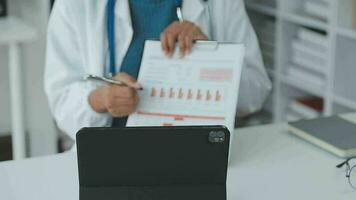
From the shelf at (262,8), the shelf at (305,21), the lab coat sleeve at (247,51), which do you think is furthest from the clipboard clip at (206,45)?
the shelf at (262,8)

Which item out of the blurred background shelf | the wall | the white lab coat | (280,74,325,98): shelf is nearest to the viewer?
the white lab coat

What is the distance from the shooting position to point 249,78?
1685 millimetres

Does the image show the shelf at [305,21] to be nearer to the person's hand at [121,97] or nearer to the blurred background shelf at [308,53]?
the blurred background shelf at [308,53]

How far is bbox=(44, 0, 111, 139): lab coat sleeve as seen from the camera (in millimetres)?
1631

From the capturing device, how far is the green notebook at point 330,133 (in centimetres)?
148

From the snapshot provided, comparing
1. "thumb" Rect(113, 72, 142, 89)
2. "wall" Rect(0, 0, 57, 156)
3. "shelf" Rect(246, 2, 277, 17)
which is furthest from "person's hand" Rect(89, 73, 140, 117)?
"shelf" Rect(246, 2, 277, 17)

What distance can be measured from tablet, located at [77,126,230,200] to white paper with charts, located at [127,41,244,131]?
25 centimetres

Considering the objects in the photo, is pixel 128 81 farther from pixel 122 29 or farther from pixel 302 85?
pixel 302 85

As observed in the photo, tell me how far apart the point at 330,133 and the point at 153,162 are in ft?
1.80

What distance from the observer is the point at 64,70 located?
5.39 ft

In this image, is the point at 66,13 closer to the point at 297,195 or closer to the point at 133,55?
the point at 133,55

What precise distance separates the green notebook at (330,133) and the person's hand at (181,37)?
31cm

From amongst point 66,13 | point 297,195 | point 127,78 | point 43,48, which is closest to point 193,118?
point 127,78

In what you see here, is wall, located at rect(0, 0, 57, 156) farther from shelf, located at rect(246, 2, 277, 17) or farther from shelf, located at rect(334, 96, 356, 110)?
shelf, located at rect(334, 96, 356, 110)
